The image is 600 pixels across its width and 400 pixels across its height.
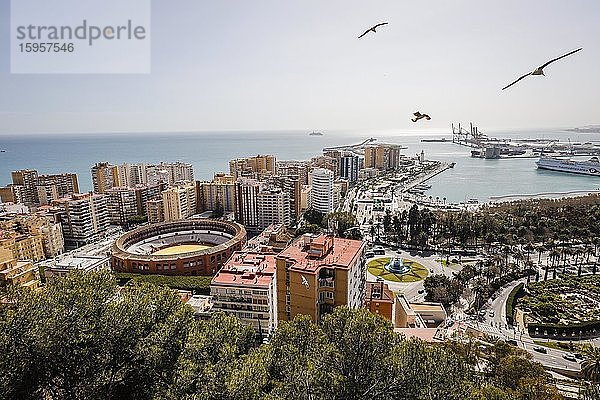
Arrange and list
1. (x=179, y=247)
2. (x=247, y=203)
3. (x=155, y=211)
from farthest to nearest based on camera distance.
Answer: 1. (x=247, y=203)
2. (x=155, y=211)
3. (x=179, y=247)

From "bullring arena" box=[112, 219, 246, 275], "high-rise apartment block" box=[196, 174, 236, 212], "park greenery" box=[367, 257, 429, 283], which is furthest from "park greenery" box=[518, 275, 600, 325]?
"high-rise apartment block" box=[196, 174, 236, 212]

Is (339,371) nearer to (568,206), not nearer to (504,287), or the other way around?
(504,287)

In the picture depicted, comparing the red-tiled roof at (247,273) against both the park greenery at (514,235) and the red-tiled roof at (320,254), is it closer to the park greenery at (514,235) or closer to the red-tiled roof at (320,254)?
the red-tiled roof at (320,254)

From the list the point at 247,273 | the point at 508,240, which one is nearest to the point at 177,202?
the point at 247,273

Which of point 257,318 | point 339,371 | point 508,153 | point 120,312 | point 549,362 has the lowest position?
point 549,362

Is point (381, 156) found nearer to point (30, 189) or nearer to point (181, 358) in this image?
point (30, 189)

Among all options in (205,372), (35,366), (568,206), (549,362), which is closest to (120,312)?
(35,366)

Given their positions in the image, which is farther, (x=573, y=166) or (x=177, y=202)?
(x=573, y=166)
